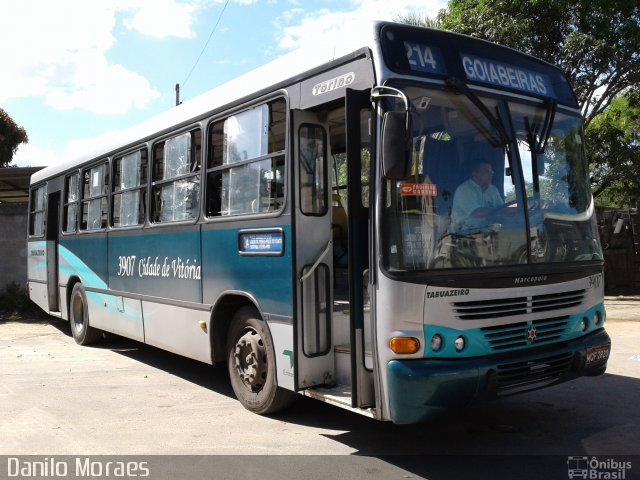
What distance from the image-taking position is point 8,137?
1256 inches

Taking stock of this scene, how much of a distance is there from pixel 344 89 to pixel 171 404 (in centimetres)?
367

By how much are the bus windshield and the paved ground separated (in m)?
1.45

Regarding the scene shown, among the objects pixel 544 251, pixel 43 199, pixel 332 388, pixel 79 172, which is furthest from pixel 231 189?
pixel 43 199

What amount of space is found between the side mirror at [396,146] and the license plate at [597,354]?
216 centimetres

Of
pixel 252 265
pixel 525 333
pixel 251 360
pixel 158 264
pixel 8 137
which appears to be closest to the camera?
pixel 525 333

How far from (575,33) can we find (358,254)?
11246 millimetres

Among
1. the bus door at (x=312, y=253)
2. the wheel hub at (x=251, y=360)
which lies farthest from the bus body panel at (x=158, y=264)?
the bus door at (x=312, y=253)

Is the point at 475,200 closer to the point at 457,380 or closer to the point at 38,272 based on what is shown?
the point at 457,380

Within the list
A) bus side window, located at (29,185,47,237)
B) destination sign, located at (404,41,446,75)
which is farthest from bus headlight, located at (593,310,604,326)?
bus side window, located at (29,185,47,237)

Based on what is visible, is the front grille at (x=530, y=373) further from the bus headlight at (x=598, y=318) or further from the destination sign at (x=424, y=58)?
the destination sign at (x=424, y=58)

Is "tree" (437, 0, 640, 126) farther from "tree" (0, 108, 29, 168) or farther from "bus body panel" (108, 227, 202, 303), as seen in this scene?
"tree" (0, 108, 29, 168)

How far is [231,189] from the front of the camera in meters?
6.16

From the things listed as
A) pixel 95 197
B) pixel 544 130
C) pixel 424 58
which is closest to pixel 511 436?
pixel 544 130

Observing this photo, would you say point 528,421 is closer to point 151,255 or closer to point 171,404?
point 171,404
